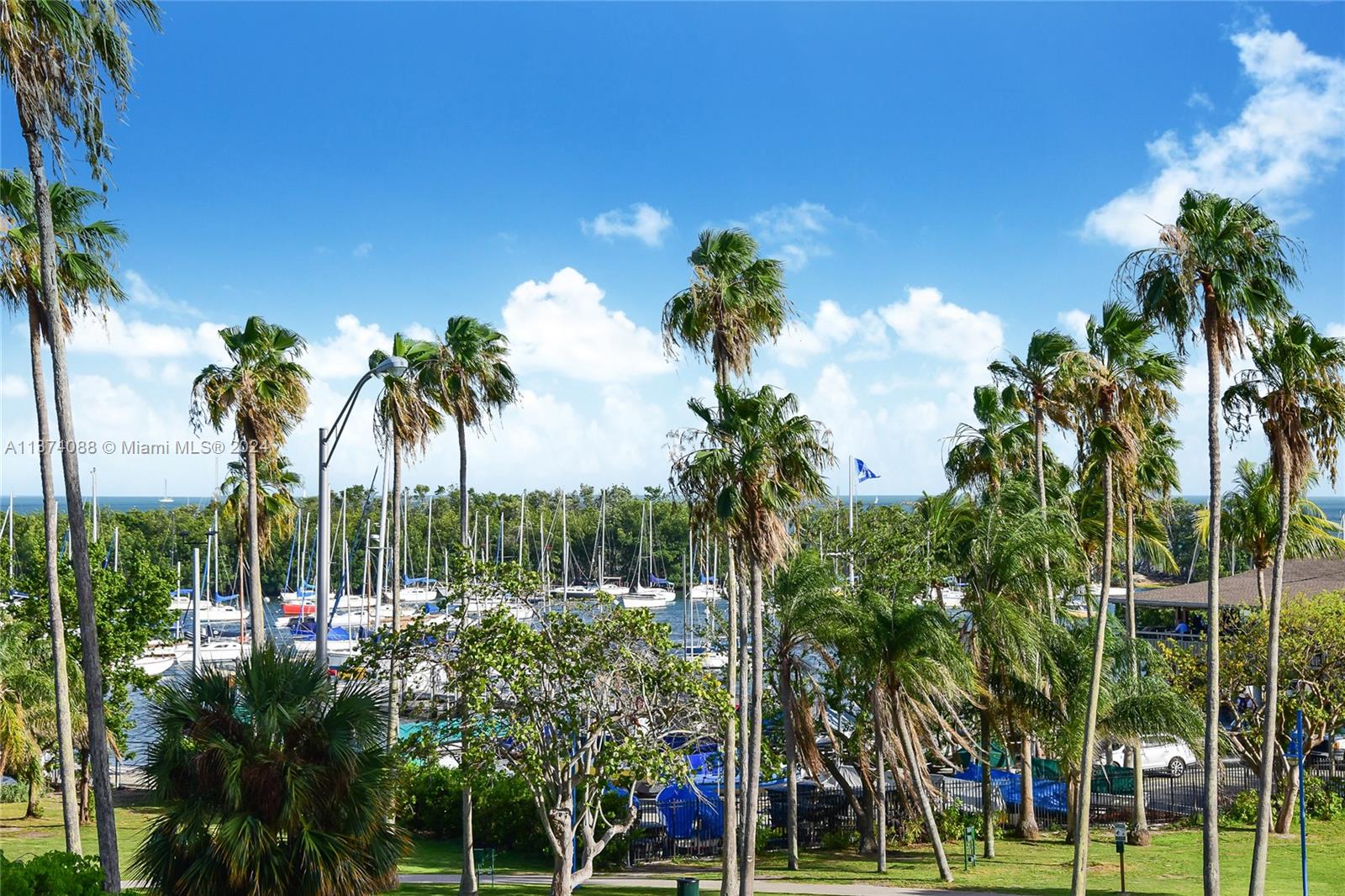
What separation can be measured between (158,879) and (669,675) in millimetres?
10040

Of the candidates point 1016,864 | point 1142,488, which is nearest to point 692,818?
point 1016,864

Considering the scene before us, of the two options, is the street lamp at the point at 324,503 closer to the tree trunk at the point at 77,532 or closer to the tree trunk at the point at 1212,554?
the tree trunk at the point at 77,532

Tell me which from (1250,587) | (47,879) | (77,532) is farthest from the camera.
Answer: (1250,587)

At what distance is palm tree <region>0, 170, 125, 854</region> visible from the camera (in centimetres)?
1914

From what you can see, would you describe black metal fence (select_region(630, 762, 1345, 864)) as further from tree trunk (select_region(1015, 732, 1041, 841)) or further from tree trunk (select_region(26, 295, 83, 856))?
tree trunk (select_region(26, 295, 83, 856))

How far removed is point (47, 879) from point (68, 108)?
11.0 metres

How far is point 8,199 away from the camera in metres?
20.0

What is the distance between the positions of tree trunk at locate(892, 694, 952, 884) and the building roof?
19969 mm

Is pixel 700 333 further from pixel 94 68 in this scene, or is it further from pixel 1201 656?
pixel 1201 656

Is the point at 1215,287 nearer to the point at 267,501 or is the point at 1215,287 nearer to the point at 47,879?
the point at 47,879

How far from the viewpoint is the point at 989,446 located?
117ft

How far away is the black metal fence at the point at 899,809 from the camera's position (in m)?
29.8

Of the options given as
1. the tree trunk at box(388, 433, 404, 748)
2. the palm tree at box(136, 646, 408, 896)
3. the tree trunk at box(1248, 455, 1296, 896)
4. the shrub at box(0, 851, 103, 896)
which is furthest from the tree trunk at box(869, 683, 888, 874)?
the shrub at box(0, 851, 103, 896)

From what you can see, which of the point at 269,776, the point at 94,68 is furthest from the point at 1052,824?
the point at 94,68
